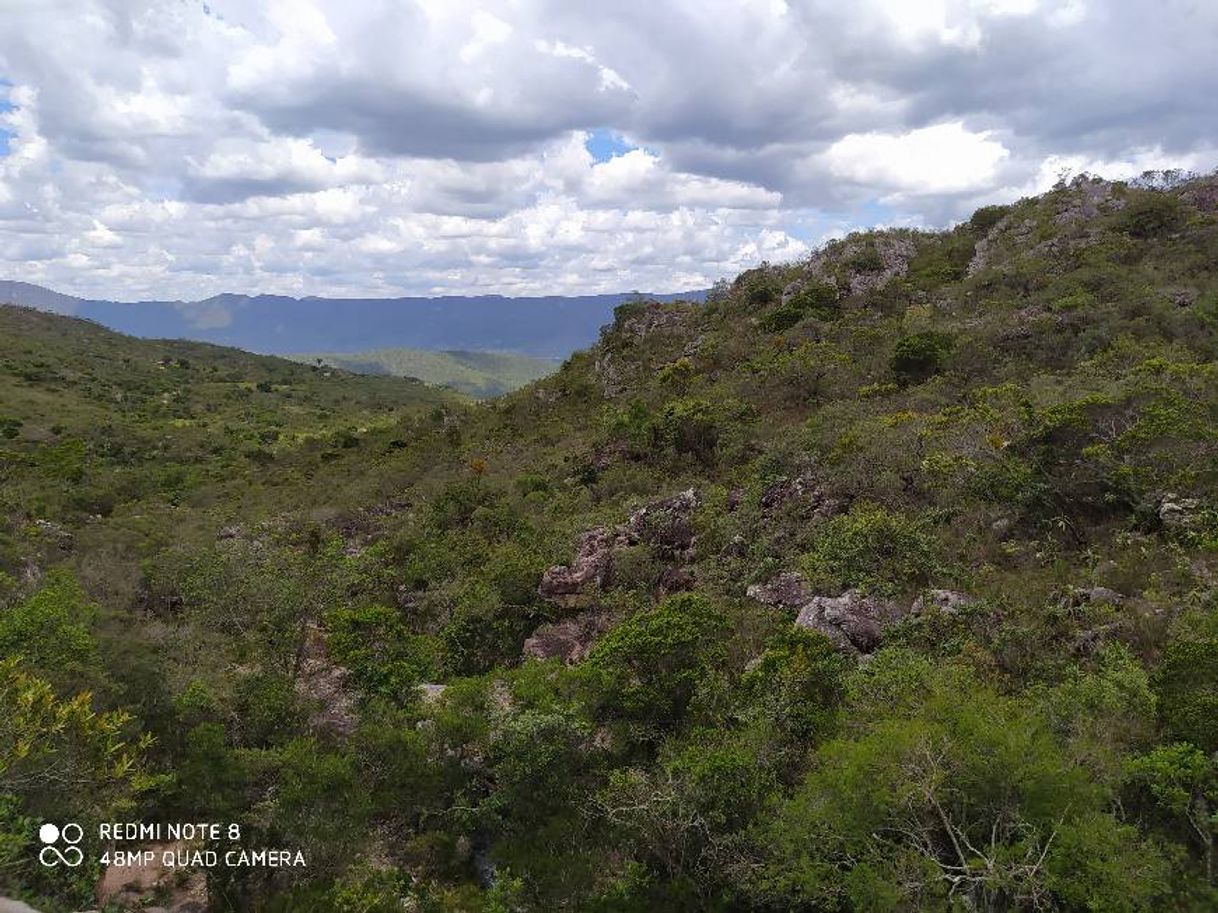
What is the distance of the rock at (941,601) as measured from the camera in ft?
44.8

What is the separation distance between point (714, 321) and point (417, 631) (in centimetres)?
3318

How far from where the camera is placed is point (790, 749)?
35.7 feet

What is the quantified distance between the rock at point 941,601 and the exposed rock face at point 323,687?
11084 mm

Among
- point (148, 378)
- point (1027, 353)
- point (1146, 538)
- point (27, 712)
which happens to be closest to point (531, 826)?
point (27, 712)

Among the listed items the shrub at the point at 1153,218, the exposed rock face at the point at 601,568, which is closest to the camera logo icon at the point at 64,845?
the exposed rock face at the point at 601,568

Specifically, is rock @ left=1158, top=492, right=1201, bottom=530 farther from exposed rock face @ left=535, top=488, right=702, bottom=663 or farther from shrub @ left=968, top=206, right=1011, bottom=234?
shrub @ left=968, top=206, right=1011, bottom=234

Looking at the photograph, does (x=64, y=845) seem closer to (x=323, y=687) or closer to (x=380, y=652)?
(x=380, y=652)

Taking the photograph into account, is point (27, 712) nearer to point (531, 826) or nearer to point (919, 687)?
point (531, 826)

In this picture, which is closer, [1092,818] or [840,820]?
[1092,818]

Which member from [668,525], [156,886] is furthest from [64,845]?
[668,525]

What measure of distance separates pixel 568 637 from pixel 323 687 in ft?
19.6

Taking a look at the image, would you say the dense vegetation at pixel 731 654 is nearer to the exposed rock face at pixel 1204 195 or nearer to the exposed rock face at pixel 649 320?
the exposed rock face at pixel 1204 195

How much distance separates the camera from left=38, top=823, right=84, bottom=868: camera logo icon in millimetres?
9477

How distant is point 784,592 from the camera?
1638cm
